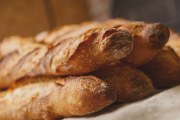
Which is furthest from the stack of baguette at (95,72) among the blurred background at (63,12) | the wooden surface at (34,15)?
the wooden surface at (34,15)

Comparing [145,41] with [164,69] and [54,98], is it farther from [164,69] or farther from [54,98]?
[54,98]

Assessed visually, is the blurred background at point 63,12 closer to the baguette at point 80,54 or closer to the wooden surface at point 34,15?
the wooden surface at point 34,15

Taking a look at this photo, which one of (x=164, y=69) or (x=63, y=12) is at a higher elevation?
(x=63, y=12)

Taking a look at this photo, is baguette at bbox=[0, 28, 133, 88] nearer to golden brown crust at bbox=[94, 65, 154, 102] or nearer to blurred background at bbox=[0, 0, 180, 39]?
golden brown crust at bbox=[94, 65, 154, 102]

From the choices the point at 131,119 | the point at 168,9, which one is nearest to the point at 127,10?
the point at 168,9

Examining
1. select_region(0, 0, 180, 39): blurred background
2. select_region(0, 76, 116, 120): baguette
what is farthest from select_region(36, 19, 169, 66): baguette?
select_region(0, 0, 180, 39): blurred background

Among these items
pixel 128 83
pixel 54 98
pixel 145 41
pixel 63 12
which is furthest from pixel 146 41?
pixel 63 12

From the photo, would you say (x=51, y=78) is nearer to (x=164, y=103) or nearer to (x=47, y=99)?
(x=47, y=99)
